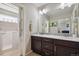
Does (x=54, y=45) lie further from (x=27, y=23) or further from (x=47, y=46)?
(x=27, y=23)

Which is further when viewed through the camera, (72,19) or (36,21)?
(36,21)

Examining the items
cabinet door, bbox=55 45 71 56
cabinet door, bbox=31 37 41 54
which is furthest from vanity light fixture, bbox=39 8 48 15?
cabinet door, bbox=55 45 71 56

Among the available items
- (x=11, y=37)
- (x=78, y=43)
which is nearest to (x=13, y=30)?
(x=11, y=37)

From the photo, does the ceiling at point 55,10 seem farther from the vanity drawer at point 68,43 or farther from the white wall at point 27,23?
the vanity drawer at point 68,43

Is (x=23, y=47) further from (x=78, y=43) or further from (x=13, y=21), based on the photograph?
(x=78, y=43)

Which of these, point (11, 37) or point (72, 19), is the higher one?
point (72, 19)

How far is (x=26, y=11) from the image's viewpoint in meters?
2.46

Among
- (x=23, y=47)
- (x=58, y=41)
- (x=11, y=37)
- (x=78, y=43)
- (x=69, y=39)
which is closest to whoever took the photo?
(x=78, y=43)

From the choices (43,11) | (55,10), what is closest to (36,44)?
(43,11)

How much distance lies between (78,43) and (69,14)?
26.5 inches

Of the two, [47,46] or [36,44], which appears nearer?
[47,46]

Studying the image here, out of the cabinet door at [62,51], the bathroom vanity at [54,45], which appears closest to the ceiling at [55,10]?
the bathroom vanity at [54,45]

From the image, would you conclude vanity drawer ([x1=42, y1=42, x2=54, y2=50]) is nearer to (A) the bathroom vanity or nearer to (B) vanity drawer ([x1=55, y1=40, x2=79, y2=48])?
(A) the bathroom vanity

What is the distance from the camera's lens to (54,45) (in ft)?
7.86
